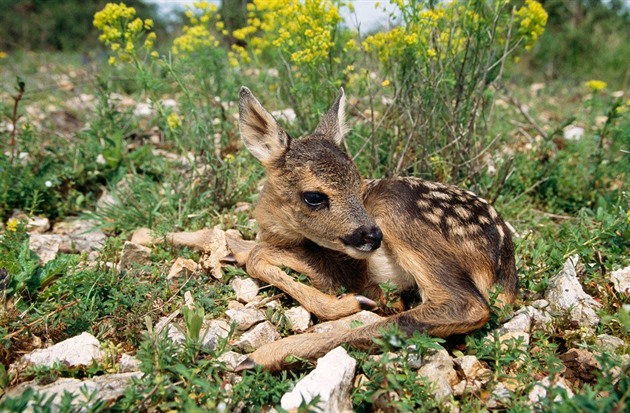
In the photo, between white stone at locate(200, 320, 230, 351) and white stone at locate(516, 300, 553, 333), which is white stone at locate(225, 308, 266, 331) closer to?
white stone at locate(200, 320, 230, 351)

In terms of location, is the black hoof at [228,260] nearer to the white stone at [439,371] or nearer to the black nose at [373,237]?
the black nose at [373,237]

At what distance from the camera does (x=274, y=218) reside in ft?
11.6

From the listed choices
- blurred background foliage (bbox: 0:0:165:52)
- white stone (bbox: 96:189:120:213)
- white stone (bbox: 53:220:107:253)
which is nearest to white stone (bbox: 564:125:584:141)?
white stone (bbox: 96:189:120:213)

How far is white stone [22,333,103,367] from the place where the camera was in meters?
2.57

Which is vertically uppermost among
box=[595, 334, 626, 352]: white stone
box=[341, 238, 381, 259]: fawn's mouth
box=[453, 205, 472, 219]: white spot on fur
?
box=[453, 205, 472, 219]: white spot on fur

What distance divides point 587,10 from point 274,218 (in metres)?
10.4

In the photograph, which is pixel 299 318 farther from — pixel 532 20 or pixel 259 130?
pixel 532 20

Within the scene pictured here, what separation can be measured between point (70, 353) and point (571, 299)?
273 centimetres

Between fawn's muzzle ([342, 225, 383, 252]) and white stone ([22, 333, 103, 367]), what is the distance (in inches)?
58.3

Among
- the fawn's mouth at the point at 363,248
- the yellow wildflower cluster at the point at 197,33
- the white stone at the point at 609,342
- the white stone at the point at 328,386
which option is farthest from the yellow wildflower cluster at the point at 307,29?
the white stone at the point at 609,342

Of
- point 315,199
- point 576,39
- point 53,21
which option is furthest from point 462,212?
point 53,21

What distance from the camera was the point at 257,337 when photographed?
286 centimetres

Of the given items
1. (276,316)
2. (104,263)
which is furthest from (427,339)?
(104,263)

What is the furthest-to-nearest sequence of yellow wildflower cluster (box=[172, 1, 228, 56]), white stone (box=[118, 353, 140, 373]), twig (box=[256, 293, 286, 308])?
yellow wildflower cluster (box=[172, 1, 228, 56]) < twig (box=[256, 293, 286, 308]) < white stone (box=[118, 353, 140, 373])
